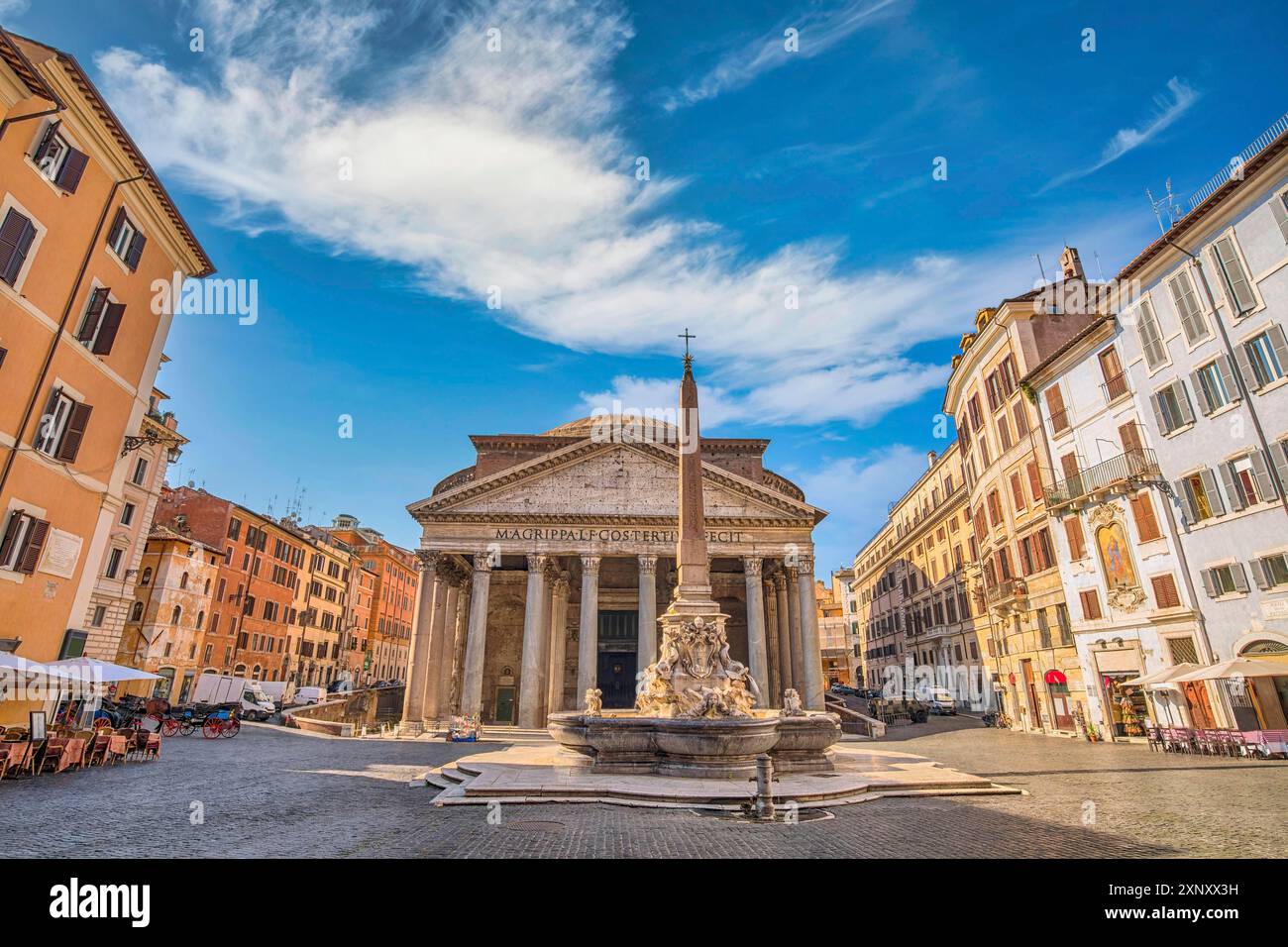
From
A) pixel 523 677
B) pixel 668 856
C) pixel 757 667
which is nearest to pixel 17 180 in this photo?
pixel 668 856

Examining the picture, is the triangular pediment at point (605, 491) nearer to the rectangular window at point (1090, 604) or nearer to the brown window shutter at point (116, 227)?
the rectangular window at point (1090, 604)

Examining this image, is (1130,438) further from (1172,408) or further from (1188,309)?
(1188,309)

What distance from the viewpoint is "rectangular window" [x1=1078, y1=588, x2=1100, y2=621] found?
71.6ft

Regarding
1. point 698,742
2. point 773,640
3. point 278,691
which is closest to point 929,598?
point 773,640

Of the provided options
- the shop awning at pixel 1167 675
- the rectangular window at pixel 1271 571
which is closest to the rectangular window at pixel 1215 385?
the rectangular window at pixel 1271 571

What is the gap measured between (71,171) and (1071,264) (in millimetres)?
33072

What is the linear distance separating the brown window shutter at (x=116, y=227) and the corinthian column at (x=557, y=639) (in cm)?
2144

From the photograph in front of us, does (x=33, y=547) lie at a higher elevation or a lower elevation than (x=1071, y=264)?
lower

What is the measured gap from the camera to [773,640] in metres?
34.6

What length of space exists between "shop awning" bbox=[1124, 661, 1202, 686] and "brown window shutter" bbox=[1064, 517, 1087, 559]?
15.3 feet

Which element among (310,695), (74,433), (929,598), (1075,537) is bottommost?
(310,695)

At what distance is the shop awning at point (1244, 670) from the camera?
1534cm

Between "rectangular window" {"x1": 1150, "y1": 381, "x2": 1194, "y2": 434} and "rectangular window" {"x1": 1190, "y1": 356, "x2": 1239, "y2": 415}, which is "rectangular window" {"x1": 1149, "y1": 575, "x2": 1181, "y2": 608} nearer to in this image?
"rectangular window" {"x1": 1150, "y1": 381, "x2": 1194, "y2": 434}
